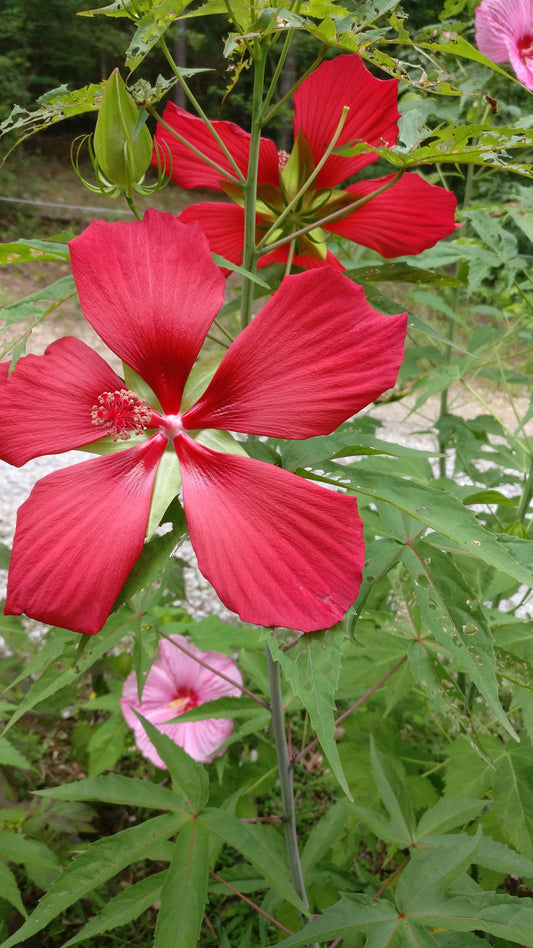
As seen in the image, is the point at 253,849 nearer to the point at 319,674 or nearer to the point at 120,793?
the point at 120,793

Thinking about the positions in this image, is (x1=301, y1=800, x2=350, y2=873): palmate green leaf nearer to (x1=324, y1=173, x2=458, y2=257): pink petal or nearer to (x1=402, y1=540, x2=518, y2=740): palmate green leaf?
(x1=402, y1=540, x2=518, y2=740): palmate green leaf

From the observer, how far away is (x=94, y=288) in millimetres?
509

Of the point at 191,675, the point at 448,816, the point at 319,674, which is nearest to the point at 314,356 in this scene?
the point at 319,674

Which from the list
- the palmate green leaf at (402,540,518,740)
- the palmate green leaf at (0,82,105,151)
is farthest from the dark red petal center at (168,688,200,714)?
the palmate green leaf at (0,82,105,151)

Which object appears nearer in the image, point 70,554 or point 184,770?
point 70,554

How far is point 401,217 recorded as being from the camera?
0.64 m

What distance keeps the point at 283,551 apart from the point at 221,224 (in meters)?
0.37

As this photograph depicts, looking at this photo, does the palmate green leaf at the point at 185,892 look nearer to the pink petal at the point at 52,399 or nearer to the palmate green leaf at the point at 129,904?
the palmate green leaf at the point at 129,904

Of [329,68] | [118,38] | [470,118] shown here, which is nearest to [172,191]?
[118,38]

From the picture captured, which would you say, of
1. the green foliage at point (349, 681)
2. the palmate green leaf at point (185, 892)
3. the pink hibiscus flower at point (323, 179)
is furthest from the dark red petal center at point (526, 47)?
the palmate green leaf at point (185, 892)

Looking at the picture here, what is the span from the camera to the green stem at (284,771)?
29.5 inches

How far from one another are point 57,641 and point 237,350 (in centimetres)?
32

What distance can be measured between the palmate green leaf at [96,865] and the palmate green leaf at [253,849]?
0.12 ft

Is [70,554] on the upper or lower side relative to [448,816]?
upper
